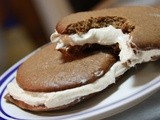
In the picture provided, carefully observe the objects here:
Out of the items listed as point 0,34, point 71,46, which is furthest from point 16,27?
point 71,46

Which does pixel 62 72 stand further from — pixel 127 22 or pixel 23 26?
pixel 23 26

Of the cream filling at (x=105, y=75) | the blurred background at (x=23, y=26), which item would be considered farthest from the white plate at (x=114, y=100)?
the blurred background at (x=23, y=26)

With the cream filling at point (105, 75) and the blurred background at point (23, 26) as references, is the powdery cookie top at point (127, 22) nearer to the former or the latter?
the cream filling at point (105, 75)

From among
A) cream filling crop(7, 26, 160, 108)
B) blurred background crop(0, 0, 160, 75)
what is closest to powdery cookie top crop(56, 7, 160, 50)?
cream filling crop(7, 26, 160, 108)

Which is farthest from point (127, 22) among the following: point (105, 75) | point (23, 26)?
point (23, 26)

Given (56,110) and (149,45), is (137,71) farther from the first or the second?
(56,110)

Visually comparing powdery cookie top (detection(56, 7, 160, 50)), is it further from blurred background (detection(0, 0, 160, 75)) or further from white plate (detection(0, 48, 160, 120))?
blurred background (detection(0, 0, 160, 75))
